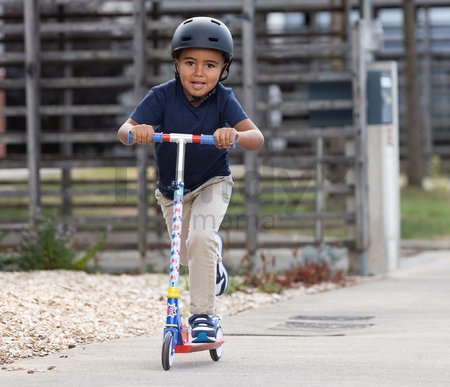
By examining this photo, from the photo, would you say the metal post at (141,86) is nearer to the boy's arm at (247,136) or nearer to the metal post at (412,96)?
the boy's arm at (247,136)

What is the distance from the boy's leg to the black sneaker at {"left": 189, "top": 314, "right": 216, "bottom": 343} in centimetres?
3

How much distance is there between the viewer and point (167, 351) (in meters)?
6.69

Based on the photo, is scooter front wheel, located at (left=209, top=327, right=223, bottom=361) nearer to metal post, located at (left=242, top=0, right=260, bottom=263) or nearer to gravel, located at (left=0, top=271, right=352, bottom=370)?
Answer: gravel, located at (left=0, top=271, right=352, bottom=370)

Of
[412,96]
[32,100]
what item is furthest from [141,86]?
[412,96]

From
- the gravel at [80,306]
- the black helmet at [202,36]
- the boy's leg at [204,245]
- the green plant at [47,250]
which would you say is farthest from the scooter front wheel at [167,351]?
the green plant at [47,250]

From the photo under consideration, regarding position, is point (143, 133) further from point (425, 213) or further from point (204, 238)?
point (425, 213)

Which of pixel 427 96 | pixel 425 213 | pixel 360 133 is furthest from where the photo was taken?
pixel 427 96

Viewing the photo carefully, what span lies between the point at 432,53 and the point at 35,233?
2312 centimetres

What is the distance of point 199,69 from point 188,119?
11.6 inches

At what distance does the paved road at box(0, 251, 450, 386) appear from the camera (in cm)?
653

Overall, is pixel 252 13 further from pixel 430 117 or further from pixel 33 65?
pixel 430 117

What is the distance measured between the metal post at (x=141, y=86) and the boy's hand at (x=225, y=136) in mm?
5810

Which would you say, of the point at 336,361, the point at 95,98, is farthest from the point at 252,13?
the point at 95,98

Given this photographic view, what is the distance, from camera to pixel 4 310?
27.2ft
